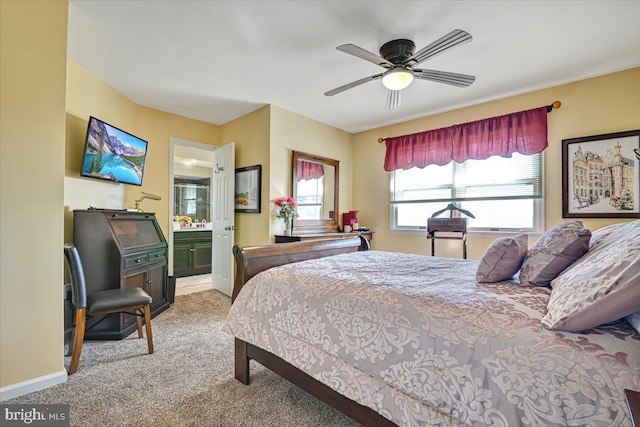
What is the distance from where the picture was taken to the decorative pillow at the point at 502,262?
1.49 meters

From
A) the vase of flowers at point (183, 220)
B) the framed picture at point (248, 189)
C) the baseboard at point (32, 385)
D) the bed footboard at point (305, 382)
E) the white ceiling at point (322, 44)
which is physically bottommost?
the baseboard at point (32, 385)

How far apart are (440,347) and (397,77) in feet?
7.15

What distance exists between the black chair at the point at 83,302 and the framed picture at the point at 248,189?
1.99m

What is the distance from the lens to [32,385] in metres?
1.86

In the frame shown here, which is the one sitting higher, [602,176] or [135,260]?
[602,176]

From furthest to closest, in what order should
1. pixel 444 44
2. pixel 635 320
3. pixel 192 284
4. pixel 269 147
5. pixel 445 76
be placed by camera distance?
pixel 192 284 < pixel 269 147 < pixel 445 76 < pixel 444 44 < pixel 635 320

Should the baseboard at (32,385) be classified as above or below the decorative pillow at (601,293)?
below

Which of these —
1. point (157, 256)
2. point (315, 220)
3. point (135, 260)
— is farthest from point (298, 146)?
point (135, 260)

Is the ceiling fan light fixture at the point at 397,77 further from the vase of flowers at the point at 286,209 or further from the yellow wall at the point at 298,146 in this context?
the vase of flowers at the point at 286,209

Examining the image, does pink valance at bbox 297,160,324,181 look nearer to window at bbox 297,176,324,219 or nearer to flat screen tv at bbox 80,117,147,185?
window at bbox 297,176,324,219

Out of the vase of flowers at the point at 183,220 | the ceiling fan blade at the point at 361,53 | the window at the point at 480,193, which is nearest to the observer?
the ceiling fan blade at the point at 361,53

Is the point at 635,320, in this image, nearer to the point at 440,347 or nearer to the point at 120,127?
the point at 440,347

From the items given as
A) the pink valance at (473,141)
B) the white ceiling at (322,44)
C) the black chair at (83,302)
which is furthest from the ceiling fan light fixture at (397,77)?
the black chair at (83,302)

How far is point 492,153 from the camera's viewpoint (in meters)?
3.61
